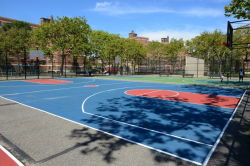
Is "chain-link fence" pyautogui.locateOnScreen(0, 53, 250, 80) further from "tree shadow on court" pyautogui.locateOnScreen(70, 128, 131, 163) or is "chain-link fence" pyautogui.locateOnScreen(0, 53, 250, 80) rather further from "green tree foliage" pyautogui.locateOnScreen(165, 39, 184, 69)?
"tree shadow on court" pyautogui.locateOnScreen(70, 128, 131, 163)

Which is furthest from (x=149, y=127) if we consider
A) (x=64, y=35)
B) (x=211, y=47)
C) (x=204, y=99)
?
(x=211, y=47)

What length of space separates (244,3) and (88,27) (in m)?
29.0

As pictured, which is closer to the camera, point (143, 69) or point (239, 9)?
point (239, 9)

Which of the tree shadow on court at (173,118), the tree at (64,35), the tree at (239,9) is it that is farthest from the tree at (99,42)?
the tree shadow on court at (173,118)

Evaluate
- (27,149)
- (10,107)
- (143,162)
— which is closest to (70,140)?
(27,149)

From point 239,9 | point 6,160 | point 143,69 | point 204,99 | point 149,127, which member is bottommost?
point 6,160

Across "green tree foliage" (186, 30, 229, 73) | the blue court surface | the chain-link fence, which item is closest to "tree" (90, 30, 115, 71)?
the chain-link fence

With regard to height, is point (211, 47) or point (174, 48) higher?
point (174, 48)

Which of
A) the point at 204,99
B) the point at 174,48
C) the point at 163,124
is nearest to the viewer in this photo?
the point at 163,124

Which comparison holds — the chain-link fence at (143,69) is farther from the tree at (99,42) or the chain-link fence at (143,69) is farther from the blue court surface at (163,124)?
the blue court surface at (163,124)

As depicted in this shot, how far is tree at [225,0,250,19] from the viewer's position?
13977 mm

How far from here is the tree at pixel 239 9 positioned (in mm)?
13977

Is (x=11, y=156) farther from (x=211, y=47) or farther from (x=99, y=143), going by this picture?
(x=211, y=47)

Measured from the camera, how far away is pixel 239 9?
49.6 feet
